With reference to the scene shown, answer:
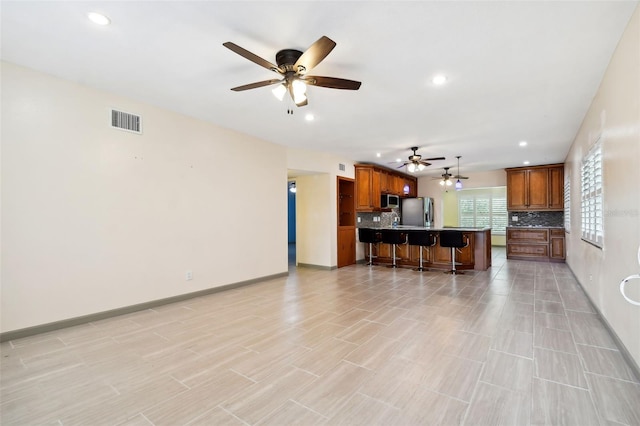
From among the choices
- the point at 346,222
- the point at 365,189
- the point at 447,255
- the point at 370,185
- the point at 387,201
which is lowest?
the point at 447,255

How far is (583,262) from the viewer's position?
15.6 feet

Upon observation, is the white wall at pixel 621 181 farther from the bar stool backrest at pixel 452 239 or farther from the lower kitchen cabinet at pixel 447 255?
the lower kitchen cabinet at pixel 447 255

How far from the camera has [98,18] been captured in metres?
2.29

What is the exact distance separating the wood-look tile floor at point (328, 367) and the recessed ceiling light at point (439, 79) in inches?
108

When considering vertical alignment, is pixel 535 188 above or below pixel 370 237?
above

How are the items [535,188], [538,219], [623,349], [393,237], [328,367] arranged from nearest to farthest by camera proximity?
[328,367] → [623,349] → [393,237] → [535,188] → [538,219]

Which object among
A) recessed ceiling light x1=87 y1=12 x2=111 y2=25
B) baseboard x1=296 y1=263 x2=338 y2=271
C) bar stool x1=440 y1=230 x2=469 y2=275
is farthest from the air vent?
bar stool x1=440 y1=230 x2=469 y2=275

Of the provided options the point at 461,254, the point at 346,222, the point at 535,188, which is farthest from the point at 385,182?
the point at 535,188

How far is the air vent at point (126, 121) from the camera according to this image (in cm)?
373

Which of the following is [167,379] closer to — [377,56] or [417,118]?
[377,56]

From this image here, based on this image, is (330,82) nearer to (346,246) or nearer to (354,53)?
(354,53)

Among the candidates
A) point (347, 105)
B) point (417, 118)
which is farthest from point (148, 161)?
point (417, 118)

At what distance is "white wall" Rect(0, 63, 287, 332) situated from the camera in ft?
10.0

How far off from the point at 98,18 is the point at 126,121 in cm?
175
